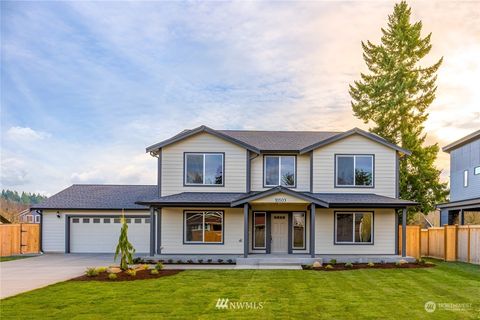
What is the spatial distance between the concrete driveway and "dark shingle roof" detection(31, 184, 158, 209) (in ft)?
A: 9.52

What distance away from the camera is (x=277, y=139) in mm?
22781

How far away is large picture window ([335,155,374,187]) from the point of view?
67.1 feet

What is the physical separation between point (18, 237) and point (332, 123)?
21086 millimetres

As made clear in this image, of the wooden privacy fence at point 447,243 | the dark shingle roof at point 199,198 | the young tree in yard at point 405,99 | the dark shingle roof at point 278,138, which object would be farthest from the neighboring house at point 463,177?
the dark shingle roof at point 199,198

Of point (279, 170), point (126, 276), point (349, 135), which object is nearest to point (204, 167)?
point (279, 170)

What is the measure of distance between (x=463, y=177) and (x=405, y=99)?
6702 millimetres

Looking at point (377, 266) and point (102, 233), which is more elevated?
point (102, 233)

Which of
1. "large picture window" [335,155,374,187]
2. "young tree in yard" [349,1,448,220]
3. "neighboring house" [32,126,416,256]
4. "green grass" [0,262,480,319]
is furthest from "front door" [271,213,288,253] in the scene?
"young tree in yard" [349,1,448,220]

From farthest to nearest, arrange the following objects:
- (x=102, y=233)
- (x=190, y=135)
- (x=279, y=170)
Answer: (x=102, y=233) < (x=279, y=170) < (x=190, y=135)

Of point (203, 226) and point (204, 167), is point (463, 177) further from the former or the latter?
point (203, 226)

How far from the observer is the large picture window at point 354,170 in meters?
20.5

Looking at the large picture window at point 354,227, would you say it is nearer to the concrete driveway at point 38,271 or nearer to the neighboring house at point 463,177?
the neighboring house at point 463,177

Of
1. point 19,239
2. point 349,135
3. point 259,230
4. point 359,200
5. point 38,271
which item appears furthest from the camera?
point 19,239

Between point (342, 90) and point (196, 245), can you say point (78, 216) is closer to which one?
point (196, 245)
